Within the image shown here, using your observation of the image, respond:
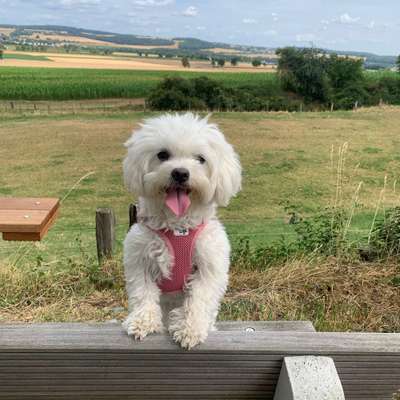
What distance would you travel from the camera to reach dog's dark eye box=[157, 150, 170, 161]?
1.89m

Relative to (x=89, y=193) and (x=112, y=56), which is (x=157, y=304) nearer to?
(x=89, y=193)

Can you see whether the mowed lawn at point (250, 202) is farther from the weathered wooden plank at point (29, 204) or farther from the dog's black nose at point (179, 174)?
the dog's black nose at point (179, 174)

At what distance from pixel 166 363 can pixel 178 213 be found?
1.83 feet

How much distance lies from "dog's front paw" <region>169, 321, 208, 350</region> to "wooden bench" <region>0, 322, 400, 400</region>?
23mm

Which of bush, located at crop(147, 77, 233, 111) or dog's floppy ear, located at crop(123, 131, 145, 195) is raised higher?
dog's floppy ear, located at crop(123, 131, 145, 195)

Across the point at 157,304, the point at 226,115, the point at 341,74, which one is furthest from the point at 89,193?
the point at 341,74

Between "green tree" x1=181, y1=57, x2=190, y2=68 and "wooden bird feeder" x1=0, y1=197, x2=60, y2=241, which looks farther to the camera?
"green tree" x1=181, y1=57, x2=190, y2=68

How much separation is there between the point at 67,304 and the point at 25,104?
31481mm

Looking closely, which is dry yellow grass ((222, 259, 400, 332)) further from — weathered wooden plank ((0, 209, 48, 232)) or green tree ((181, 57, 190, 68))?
green tree ((181, 57, 190, 68))

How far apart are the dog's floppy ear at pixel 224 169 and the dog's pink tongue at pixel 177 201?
0.16 metres

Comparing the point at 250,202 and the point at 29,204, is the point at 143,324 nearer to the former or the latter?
the point at 29,204

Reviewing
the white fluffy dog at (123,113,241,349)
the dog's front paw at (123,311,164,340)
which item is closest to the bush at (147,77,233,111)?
the white fluffy dog at (123,113,241,349)

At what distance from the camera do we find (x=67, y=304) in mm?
3328

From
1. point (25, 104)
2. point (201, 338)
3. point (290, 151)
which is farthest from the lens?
point (25, 104)
